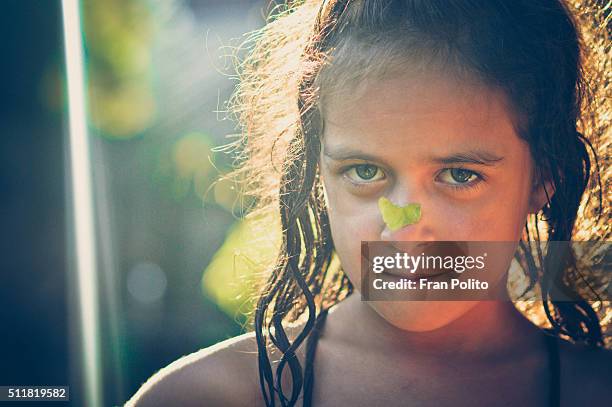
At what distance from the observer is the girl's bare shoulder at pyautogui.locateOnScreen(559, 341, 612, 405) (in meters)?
1.05

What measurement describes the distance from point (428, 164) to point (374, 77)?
5.9 inches

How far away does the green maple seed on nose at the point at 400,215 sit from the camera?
2.99 feet

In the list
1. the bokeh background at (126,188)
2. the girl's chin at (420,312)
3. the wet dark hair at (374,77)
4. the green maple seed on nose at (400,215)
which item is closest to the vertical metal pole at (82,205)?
the bokeh background at (126,188)

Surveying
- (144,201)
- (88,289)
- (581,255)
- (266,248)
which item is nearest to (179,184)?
(144,201)

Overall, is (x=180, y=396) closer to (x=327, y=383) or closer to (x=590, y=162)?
(x=327, y=383)

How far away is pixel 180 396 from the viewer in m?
1.09

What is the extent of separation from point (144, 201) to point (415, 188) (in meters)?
1.20

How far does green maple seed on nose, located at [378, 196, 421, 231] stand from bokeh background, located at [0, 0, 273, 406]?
75 centimetres

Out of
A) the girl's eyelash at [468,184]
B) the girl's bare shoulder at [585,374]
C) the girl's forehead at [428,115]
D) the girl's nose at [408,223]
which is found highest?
the girl's forehead at [428,115]

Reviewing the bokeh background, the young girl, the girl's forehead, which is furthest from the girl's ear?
the bokeh background

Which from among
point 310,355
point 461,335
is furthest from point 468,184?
point 310,355

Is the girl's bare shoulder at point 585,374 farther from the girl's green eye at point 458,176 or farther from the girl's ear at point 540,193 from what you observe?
the girl's green eye at point 458,176

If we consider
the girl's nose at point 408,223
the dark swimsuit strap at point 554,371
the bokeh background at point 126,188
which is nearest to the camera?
the girl's nose at point 408,223

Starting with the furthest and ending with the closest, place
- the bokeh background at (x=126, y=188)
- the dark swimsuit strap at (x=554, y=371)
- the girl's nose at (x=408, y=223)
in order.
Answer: the bokeh background at (x=126, y=188) < the dark swimsuit strap at (x=554, y=371) < the girl's nose at (x=408, y=223)
